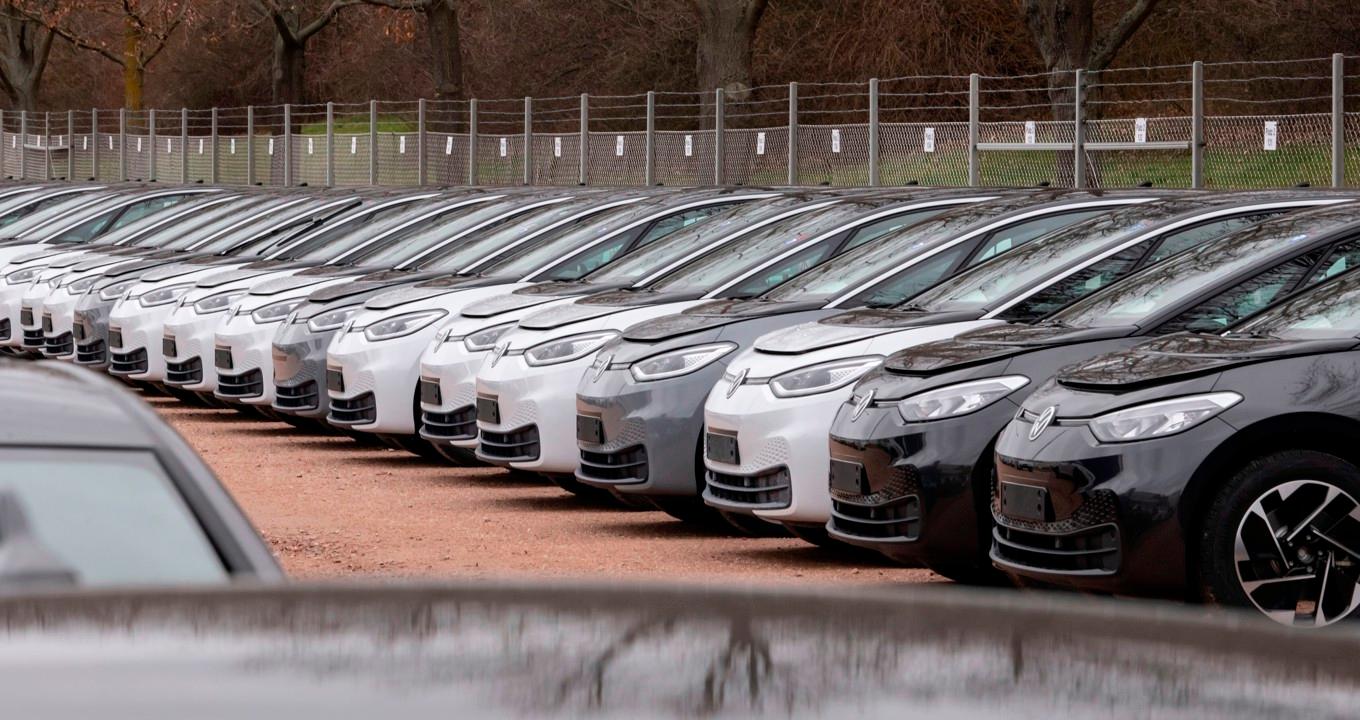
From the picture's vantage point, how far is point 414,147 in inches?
1159

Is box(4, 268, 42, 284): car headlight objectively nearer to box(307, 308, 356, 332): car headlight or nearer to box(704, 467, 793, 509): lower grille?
box(307, 308, 356, 332): car headlight

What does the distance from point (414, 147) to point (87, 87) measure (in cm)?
3982

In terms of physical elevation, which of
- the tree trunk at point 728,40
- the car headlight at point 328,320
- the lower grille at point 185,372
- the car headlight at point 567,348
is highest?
the tree trunk at point 728,40

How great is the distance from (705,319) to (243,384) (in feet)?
17.1

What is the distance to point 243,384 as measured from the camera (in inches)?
533

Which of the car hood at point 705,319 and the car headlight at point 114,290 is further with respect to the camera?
the car headlight at point 114,290

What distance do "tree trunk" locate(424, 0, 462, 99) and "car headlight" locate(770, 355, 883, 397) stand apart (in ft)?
102

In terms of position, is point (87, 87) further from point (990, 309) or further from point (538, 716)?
point (538, 716)

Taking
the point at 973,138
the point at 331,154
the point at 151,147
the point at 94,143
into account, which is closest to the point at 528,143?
the point at 331,154

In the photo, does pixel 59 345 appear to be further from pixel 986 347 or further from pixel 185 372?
pixel 986 347

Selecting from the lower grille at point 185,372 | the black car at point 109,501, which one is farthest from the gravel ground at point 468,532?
the black car at point 109,501

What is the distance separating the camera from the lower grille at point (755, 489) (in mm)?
8078

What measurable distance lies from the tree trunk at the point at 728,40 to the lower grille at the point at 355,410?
1979cm

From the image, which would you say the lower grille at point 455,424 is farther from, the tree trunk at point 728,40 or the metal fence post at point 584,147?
the tree trunk at point 728,40
